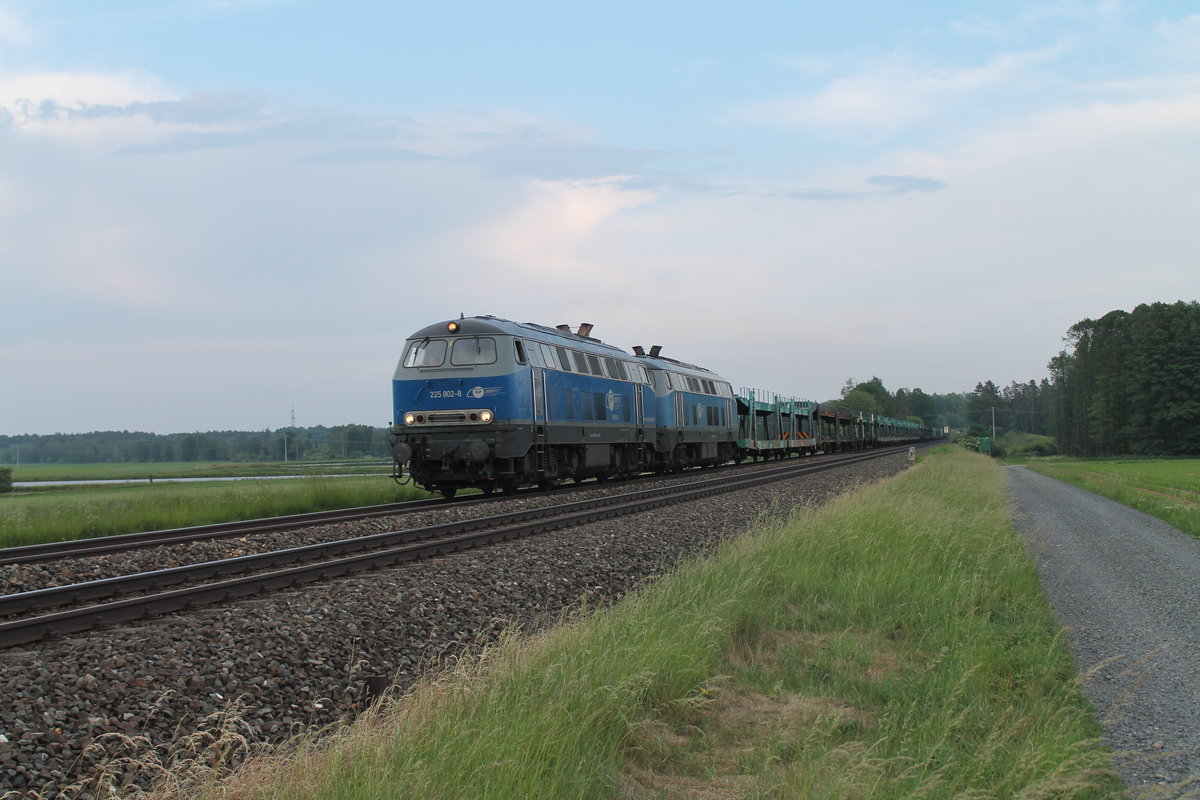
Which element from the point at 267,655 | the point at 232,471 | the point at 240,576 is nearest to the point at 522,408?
the point at 240,576

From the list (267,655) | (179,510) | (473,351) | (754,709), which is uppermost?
(473,351)

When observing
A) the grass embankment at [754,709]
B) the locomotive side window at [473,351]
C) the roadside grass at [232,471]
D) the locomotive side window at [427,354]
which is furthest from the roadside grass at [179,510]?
the roadside grass at [232,471]

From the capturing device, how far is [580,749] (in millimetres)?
4660

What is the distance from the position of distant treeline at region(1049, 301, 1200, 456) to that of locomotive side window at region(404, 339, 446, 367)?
3346 inches

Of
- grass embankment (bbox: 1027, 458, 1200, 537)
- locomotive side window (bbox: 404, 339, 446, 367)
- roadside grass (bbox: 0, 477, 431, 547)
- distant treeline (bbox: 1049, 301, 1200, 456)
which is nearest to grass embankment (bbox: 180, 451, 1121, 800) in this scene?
locomotive side window (bbox: 404, 339, 446, 367)

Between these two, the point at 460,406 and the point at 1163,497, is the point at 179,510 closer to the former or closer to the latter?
the point at 460,406

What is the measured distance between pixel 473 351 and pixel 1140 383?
286ft

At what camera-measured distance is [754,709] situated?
584cm

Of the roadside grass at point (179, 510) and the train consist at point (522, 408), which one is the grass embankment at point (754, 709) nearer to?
the train consist at point (522, 408)

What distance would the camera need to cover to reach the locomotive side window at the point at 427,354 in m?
19.7

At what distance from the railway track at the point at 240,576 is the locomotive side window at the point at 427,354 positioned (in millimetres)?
5039

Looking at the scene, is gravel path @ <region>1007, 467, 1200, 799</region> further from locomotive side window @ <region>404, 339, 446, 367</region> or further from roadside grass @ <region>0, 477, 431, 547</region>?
roadside grass @ <region>0, 477, 431, 547</region>

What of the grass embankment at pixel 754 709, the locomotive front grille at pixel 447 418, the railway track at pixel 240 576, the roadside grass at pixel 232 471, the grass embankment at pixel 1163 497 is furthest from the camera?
the roadside grass at pixel 232 471

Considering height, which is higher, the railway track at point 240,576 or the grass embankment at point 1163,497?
the railway track at point 240,576
